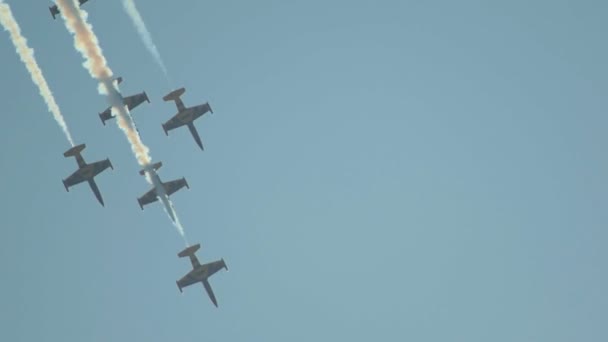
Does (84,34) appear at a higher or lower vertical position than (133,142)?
higher

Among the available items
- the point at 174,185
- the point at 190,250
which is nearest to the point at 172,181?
the point at 174,185

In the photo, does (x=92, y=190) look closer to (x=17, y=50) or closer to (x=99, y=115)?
(x=99, y=115)

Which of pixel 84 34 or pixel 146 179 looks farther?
pixel 146 179

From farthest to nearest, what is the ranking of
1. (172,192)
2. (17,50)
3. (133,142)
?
(172,192)
(133,142)
(17,50)

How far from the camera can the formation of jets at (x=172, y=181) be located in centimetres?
9481

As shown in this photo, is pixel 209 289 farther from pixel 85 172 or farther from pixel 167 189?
pixel 85 172

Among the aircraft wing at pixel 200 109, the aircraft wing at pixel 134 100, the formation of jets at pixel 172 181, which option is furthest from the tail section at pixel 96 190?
the aircraft wing at pixel 200 109

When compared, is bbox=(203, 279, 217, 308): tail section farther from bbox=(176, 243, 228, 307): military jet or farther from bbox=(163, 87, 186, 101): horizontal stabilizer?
bbox=(163, 87, 186, 101): horizontal stabilizer

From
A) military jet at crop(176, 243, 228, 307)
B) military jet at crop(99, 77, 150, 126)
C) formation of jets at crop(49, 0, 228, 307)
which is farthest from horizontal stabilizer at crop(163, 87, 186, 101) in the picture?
military jet at crop(176, 243, 228, 307)

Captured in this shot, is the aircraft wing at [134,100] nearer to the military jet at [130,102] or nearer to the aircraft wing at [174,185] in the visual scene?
the military jet at [130,102]

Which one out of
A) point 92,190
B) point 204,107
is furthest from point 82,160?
point 204,107

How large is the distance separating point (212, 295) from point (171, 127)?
13.5 meters

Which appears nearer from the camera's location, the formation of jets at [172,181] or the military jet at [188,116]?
the formation of jets at [172,181]

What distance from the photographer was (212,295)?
98.9m
